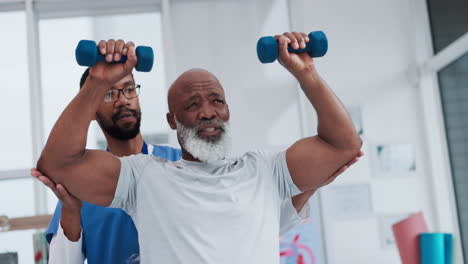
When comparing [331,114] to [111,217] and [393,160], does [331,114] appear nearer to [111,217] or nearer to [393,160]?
[111,217]

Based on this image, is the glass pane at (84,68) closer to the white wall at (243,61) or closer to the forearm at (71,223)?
the white wall at (243,61)

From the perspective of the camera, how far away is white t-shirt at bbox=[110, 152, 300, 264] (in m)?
1.31

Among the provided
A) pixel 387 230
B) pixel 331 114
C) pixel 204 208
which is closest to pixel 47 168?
pixel 204 208

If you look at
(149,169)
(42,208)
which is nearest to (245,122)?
(42,208)

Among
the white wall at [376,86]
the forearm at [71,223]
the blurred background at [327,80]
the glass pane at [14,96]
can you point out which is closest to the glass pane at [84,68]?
the blurred background at [327,80]

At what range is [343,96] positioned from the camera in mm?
3533

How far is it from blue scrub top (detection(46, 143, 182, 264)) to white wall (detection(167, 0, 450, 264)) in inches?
72.5

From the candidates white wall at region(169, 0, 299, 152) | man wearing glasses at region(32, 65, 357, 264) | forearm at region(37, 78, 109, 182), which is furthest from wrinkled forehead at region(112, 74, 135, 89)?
white wall at region(169, 0, 299, 152)

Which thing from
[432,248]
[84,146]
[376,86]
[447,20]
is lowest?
[432,248]

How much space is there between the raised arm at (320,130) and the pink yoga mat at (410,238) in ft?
4.55

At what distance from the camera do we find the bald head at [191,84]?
5.03 feet

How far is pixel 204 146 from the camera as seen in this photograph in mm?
1451

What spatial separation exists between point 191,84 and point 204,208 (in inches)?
14.9

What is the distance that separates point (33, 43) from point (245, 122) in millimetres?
1400
